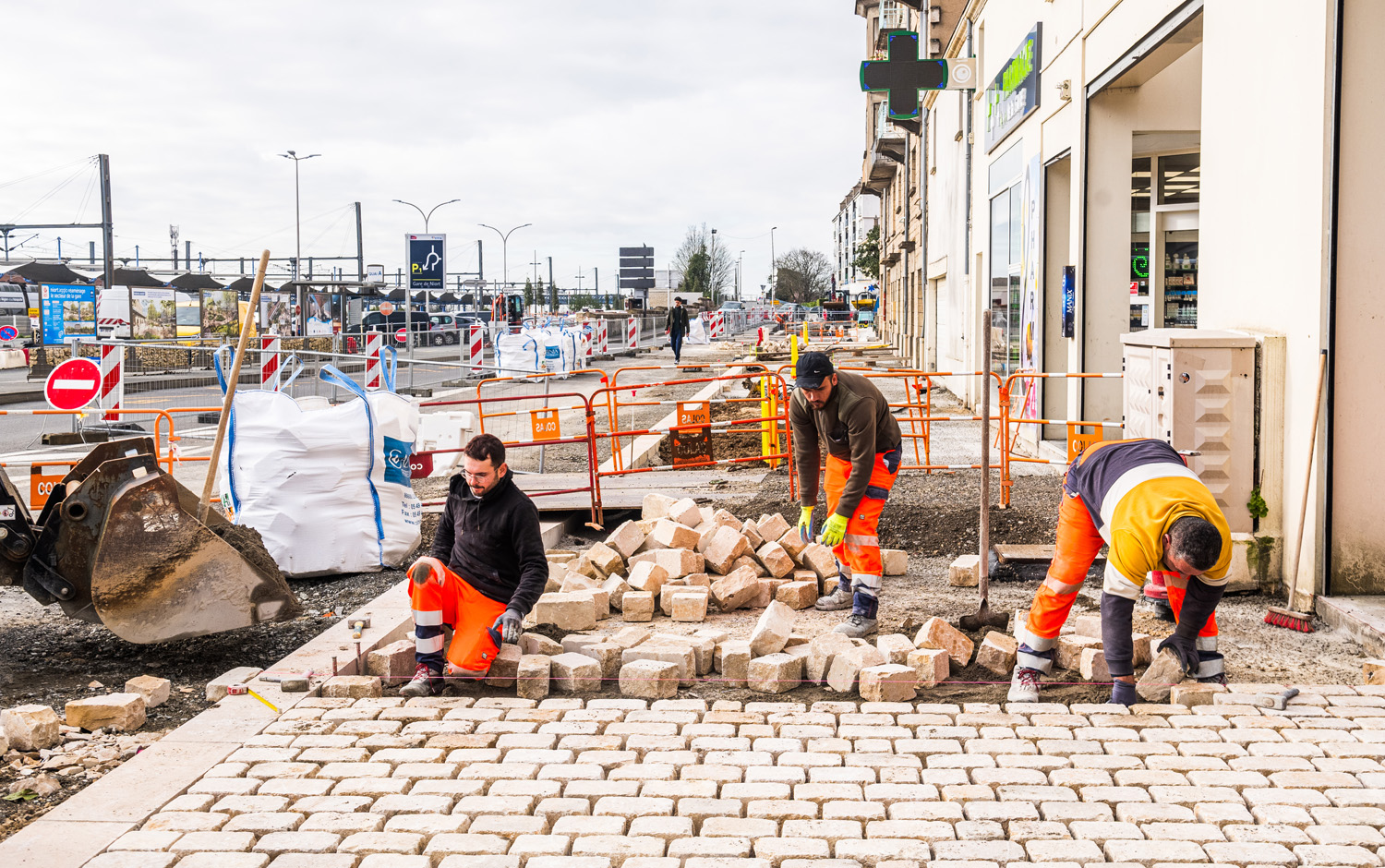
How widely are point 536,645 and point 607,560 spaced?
173 cm

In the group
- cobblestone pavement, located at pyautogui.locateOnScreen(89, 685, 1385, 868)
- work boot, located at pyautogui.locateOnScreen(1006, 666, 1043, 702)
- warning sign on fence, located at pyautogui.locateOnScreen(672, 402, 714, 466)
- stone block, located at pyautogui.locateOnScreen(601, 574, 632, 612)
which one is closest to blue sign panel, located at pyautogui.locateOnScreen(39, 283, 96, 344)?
warning sign on fence, located at pyautogui.locateOnScreen(672, 402, 714, 466)

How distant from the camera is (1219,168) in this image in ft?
26.2

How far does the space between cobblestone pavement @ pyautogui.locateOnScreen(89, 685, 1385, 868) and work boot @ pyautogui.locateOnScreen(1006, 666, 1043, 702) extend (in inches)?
7.8

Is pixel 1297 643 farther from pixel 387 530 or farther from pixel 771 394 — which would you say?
pixel 771 394

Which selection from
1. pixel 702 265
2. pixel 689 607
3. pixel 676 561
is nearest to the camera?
pixel 689 607

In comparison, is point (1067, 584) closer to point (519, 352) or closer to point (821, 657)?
point (821, 657)

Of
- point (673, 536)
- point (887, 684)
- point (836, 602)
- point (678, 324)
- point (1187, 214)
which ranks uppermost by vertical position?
point (1187, 214)

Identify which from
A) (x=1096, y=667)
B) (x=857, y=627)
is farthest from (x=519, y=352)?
(x=1096, y=667)

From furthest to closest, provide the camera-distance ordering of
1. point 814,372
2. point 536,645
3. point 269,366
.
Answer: point 269,366, point 814,372, point 536,645

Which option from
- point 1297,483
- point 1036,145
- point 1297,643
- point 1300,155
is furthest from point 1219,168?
point 1036,145

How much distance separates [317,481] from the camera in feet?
25.8

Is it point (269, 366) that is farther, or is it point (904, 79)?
point (269, 366)

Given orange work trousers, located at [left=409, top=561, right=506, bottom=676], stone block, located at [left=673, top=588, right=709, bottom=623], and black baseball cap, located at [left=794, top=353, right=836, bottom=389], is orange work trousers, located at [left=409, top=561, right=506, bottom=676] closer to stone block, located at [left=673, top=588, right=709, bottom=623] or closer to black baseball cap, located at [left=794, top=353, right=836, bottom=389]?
stone block, located at [left=673, top=588, right=709, bottom=623]

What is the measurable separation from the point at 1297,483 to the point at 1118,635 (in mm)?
2525
